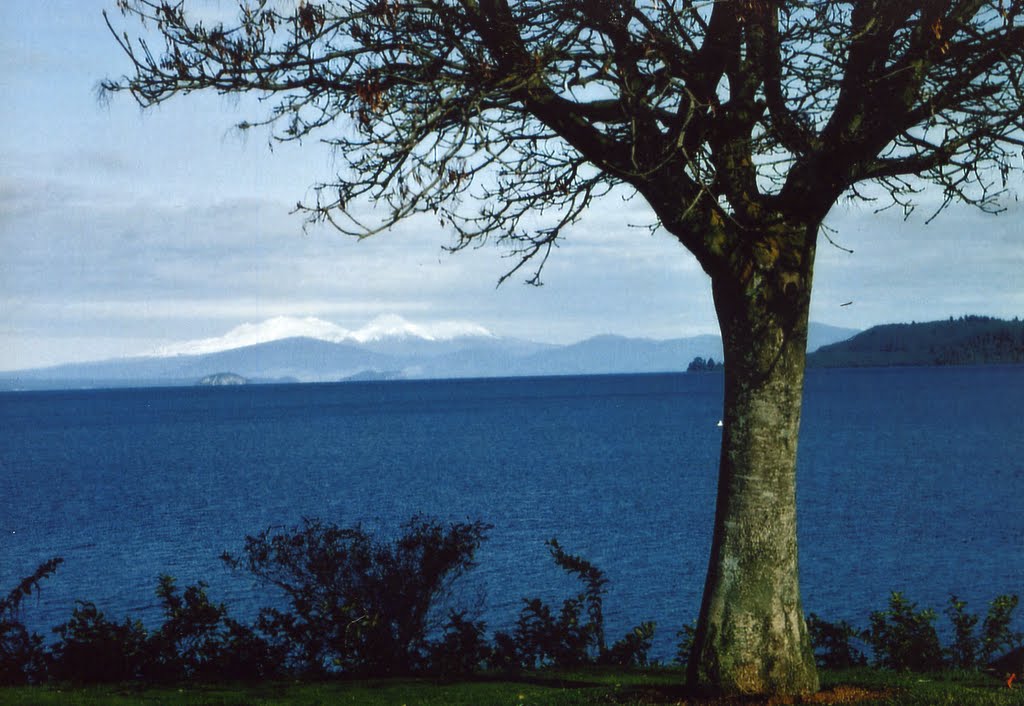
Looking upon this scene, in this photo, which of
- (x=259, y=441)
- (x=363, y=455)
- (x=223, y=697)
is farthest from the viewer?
(x=259, y=441)

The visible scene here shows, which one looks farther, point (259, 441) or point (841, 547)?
point (259, 441)

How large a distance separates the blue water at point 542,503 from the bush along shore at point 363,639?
39.4ft

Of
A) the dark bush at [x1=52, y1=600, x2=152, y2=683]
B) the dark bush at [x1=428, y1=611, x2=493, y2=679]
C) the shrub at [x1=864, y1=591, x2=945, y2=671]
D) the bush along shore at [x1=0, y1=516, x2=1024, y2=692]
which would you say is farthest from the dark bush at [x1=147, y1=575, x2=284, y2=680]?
the shrub at [x1=864, y1=591, x2=945, y2=671]

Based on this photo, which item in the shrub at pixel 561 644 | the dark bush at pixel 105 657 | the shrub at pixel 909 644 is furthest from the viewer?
the shrub at pixel 561 644

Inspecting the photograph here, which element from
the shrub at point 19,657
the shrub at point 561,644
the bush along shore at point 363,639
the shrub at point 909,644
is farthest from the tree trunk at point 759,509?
the shrub at point 19,657

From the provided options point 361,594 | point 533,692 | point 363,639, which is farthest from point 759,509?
point 361,594

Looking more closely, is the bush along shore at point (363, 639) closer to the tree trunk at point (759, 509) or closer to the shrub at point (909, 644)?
the shrub at point (909, 644)

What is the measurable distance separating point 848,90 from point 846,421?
125m

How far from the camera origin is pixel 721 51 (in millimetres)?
9211

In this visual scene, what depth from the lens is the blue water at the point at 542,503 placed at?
1356 inches

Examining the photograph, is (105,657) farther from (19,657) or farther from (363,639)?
(363,639)

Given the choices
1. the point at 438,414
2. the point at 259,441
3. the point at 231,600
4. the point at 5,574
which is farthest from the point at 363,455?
the point at 438,414

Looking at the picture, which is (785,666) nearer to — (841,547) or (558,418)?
(841,547)

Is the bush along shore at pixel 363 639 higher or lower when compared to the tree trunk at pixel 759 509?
lower
